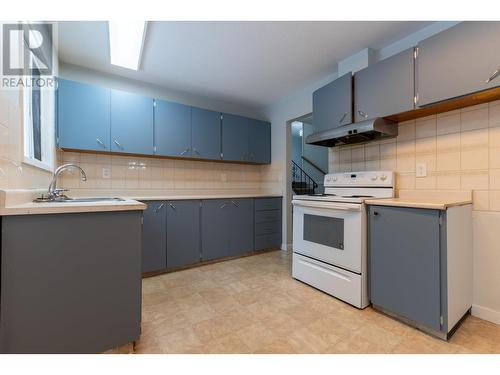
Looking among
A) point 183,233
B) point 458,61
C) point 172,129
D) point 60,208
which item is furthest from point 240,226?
point 458,61

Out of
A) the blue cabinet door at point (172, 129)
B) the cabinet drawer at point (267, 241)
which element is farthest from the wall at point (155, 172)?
the cabinet drawer at point (267, 241)

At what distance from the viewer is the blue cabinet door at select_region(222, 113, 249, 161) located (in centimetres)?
326

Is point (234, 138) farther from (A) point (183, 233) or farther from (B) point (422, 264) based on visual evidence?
(B) point (422, 264)

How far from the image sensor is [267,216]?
11.0 feet

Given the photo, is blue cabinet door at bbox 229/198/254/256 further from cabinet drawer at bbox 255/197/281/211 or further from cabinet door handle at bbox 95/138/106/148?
cabinet door handle at bbox 95/138/106/148

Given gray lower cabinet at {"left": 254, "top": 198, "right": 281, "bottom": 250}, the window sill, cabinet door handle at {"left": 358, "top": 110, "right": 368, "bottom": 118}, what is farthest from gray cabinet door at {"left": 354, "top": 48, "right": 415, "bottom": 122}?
the window sill

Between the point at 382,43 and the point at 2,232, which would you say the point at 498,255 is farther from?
the point at 2,232

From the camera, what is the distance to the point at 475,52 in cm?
144

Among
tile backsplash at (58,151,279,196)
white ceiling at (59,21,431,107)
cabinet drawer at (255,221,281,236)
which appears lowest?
cabinet drawer at (255,221,281,236)

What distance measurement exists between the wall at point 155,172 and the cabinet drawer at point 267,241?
2.38ft

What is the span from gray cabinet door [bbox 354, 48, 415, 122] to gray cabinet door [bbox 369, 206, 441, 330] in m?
0.84

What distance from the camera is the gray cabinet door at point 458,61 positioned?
139 centimetres

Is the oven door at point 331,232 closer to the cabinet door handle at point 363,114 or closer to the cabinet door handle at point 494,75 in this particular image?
the cabinet door handle at point 363,114

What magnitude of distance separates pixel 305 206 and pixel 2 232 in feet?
6.78
